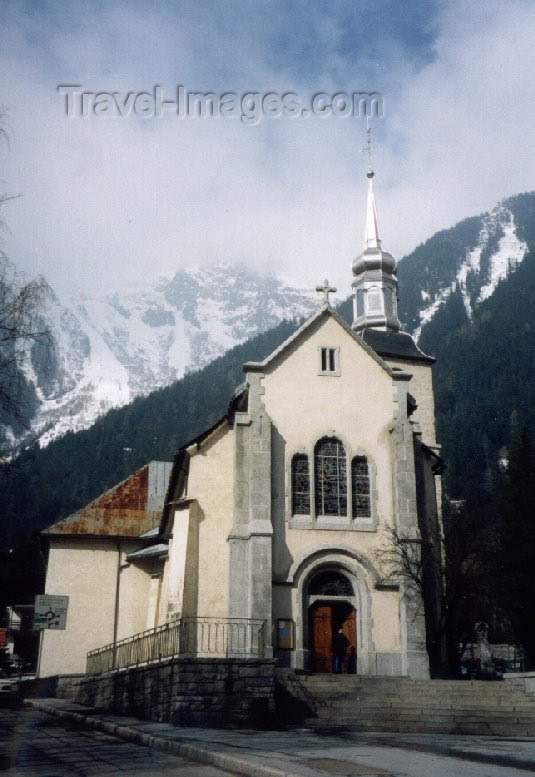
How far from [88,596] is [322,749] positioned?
26516 millimetres

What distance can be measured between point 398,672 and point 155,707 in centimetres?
834

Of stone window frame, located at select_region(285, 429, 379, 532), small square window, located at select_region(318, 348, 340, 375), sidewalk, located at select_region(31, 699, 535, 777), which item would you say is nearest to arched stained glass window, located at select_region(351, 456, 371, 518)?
stone window frame, located at select_region(285, 429, 379, 532)

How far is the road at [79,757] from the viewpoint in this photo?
12.1 metres

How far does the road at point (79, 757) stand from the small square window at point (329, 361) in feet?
48.8

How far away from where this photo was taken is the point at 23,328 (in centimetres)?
1464

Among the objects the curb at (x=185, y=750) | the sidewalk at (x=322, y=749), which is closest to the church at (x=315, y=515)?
the curb at (x=185, y=750)

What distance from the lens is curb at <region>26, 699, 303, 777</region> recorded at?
457 inches

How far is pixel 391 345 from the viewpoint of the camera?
51781 millimetres

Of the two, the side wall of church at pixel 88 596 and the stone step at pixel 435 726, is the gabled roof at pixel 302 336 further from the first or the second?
the side wall of church at pixel 88 596

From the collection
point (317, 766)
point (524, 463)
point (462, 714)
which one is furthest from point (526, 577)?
point (317, 766)

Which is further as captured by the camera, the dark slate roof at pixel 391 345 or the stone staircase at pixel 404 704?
the dark slate roof at pixel 391 345

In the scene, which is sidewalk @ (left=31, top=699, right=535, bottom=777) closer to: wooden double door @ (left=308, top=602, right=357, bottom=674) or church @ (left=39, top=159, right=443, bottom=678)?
church @ (left=39, top=159, right=443, bottom=678)

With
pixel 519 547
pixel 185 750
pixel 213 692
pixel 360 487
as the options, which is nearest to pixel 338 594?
pixel 360 487

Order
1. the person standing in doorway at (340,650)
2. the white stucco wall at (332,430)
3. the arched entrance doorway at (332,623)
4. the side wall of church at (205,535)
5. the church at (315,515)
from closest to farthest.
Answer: the church at (315,515), the person standing in doorway at (340,650), the arched entrance doorway at (332,623), the white stucco wall at (332,430), the side wall of church at (205,535)
